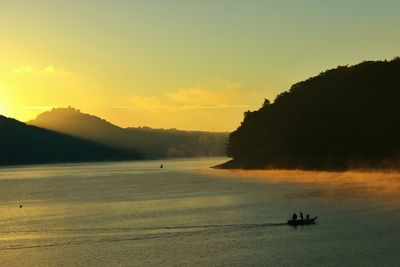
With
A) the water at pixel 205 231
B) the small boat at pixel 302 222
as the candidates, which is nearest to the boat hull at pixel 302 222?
the small boat at pixel 302 222

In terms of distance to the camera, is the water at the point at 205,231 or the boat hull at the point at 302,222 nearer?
the water at the point at 205,231

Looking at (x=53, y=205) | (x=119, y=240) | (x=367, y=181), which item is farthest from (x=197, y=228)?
(x=367, y=181)

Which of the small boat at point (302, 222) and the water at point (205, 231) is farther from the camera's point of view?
the small boat at point (302, 222)

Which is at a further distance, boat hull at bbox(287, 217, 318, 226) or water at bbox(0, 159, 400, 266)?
boat hull at bbox(287, 217, 318, 226)

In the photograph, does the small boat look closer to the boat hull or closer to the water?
the boat hull

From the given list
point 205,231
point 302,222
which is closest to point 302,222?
point 302,222

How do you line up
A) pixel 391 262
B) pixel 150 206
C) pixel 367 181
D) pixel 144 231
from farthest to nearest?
pixel 367 181 → pixel 150 206 → pixel 144 231 → pixel 391 262

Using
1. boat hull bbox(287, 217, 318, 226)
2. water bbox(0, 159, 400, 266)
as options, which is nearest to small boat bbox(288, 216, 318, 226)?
boat hull bbox(287, 217, 318, 226)

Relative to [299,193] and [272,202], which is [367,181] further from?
[272,202]

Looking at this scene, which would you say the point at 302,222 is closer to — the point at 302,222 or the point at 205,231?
the point at 302,222

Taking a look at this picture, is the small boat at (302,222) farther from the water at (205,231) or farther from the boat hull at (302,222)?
the water at (205,231)

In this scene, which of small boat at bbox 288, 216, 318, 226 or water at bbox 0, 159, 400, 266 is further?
small boat at bbox 288, 216, 318, 226

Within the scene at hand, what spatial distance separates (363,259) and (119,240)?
35694 mm

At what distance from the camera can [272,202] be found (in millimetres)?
138125
